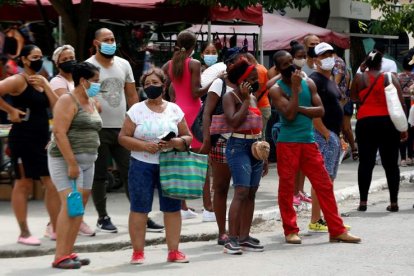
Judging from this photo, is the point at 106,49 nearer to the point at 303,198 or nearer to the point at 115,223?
the point at 115,223

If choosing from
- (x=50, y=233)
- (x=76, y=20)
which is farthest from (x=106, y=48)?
(x=76, y=20)

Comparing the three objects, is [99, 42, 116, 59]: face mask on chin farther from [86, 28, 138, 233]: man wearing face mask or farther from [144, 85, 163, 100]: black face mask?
[144, 85, 163, 100]: black face mask

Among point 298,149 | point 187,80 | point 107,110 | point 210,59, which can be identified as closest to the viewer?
point 298,149

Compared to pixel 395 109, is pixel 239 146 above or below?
below

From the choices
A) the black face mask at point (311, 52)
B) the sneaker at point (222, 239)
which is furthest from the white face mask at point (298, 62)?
the sneaker at point (222, 239)

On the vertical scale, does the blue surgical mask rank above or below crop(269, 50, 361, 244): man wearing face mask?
above

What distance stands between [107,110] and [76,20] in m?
4.02

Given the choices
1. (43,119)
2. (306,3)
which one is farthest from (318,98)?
(306,3)

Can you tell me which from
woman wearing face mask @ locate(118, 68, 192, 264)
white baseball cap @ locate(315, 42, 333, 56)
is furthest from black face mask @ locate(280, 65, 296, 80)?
woman wearing face mask @ locate(118, 68, 192, 264)

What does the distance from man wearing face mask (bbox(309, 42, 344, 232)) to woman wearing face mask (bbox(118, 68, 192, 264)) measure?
229 centimetres

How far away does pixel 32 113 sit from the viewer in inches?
392

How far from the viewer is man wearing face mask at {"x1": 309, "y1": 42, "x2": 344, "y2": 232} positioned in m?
10.9

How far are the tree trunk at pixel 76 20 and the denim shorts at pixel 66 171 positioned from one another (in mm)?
5538

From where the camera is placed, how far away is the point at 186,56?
37.9ft
